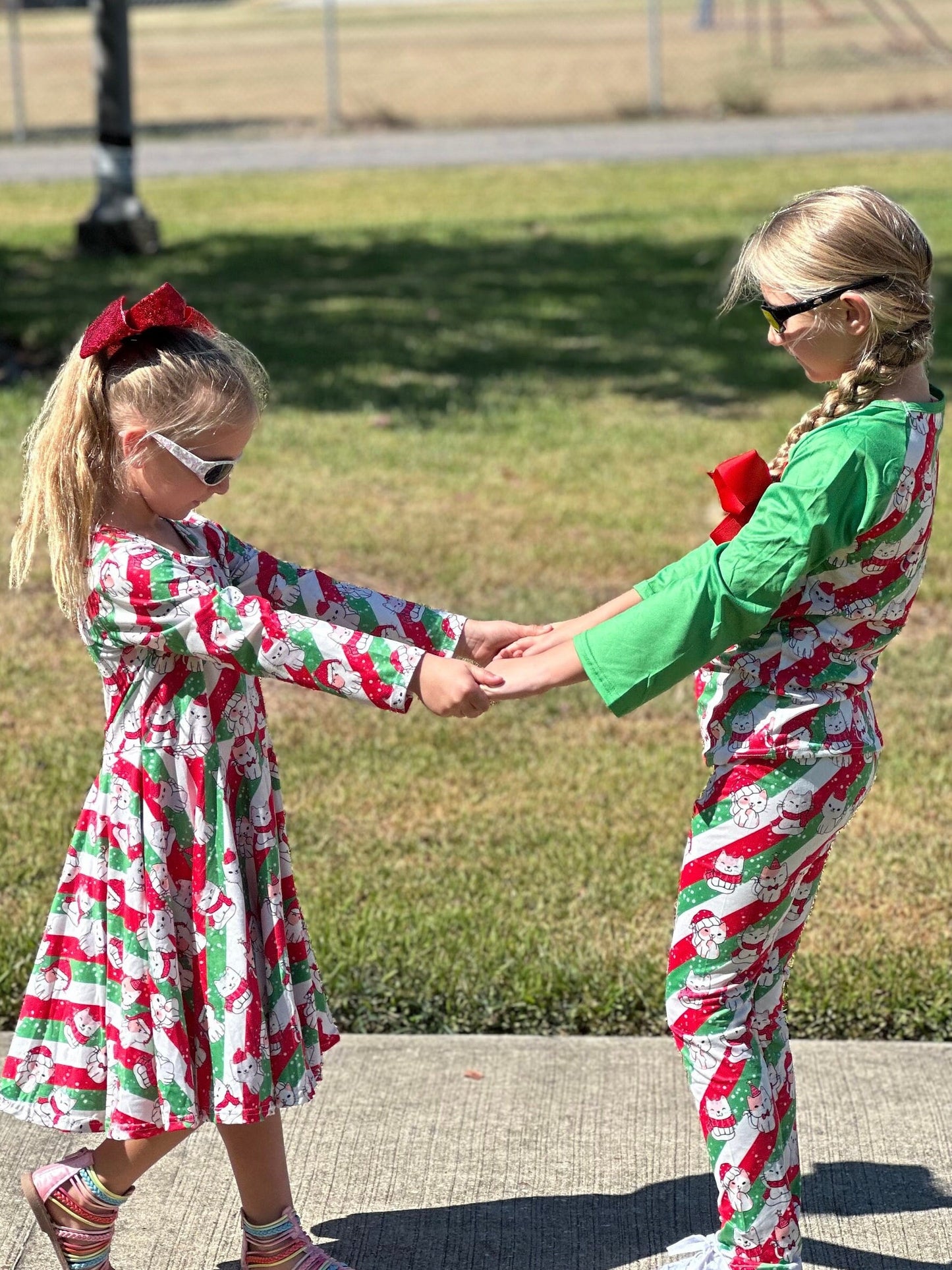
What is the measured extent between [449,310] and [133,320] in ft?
27.6

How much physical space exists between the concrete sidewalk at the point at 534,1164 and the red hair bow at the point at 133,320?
1.46 meters

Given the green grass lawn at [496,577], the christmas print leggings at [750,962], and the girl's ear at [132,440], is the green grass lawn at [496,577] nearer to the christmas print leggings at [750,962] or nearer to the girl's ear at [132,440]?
the christmas print leggings at [750,962]

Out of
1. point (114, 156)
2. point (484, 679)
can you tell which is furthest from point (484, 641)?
point (114, 156)

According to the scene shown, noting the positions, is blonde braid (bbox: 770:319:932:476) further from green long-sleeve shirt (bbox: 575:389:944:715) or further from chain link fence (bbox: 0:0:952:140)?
chain link fence (bbox: 0:0:952:140)

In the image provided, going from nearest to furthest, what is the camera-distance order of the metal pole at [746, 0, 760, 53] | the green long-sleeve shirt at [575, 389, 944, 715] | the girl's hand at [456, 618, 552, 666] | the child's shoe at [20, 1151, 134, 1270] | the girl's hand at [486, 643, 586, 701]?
1. the green long-sleeve shirt at [575, 389, 944, 715]
2. the girl's hand at [486, 643, 586, 701]
3. the child's shoe at [20, 1151, 134, 1270]
4. the girl's hand at [456, 618, 552, 666]
5. the metal pole at [746, 0, 760, 53]

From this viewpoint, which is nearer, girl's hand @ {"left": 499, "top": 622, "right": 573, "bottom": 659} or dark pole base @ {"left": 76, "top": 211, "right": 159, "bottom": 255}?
girl's hand @ {"left": 499, "top": 622, "right": 573, "bottom": 659}

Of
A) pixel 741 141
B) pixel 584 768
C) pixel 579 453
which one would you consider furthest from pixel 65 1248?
pixel 741 141

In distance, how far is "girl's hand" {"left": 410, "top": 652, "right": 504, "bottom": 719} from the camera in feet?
7.68

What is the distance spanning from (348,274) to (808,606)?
995 cm

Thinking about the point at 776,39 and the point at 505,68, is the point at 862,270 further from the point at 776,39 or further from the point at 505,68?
the point at 776,39

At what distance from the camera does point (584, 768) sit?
15.7 feet

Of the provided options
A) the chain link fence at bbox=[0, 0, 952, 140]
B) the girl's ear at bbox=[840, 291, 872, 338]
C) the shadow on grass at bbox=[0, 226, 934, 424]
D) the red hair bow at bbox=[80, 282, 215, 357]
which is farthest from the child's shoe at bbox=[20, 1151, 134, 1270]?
the chain link fence at bbox=[0, 0, 952, 140]

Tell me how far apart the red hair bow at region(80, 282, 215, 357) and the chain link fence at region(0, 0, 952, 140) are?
699 inches

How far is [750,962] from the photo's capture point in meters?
2.45
